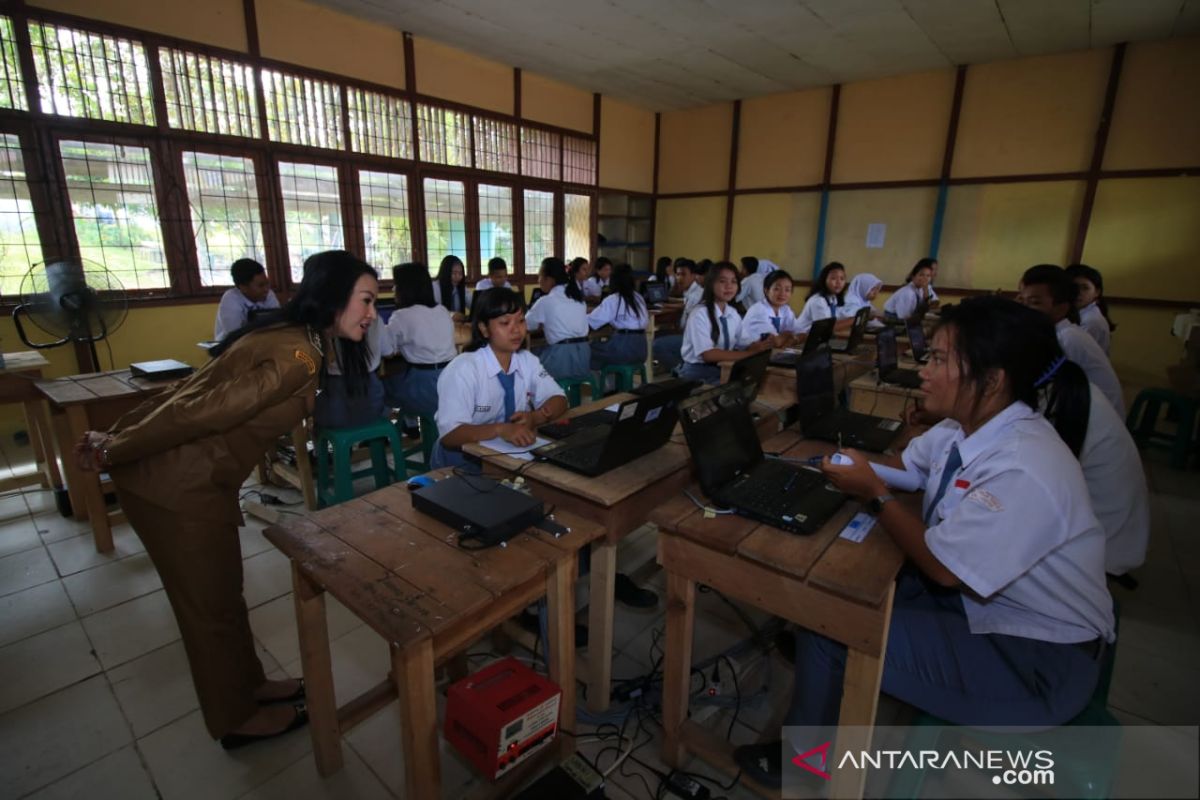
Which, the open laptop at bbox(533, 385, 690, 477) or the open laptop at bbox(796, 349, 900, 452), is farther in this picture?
the open laptop at bbox(796, 349, 900, 452)

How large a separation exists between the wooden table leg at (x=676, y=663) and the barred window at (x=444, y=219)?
5.59 meters

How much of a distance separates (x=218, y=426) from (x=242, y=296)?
3.23 meters

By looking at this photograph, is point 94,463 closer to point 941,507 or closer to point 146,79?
point 941,507

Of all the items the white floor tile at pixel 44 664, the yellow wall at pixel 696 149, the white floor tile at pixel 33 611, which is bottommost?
the white floor tile at pixel 44 664

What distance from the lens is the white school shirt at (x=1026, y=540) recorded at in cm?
109

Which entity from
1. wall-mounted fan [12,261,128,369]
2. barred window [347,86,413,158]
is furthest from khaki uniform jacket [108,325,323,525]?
barred window [347,86,413,158]

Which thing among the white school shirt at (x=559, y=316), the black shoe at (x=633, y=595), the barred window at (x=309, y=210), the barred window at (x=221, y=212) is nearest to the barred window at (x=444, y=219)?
the barred window at (x=309, y=210)

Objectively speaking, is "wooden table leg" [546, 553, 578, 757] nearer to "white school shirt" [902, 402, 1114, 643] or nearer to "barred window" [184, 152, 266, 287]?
"white school shirt" [902, 402, 1114, 643]

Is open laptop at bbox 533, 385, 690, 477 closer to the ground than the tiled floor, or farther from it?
farther from it

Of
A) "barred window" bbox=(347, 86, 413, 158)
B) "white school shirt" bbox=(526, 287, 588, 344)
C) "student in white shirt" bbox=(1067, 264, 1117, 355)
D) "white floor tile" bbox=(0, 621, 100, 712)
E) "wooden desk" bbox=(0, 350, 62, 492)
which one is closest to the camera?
"white floor tile" bbox=(0, 621, 100, 712)

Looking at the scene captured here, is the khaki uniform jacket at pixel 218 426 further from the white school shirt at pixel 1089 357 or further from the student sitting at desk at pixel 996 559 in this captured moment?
the white school shirt at pixel 1089 357

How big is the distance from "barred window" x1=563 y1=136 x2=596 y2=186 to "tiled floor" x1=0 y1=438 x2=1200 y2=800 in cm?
627

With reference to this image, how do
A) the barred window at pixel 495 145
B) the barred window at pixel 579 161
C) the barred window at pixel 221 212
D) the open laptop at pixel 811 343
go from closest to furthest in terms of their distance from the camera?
the open laptop at pixel 811 343, the barred window at pixel 221 212, the barred window at pixel 495 145, the barred window at pixel 579 161

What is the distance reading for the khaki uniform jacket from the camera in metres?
1.31
